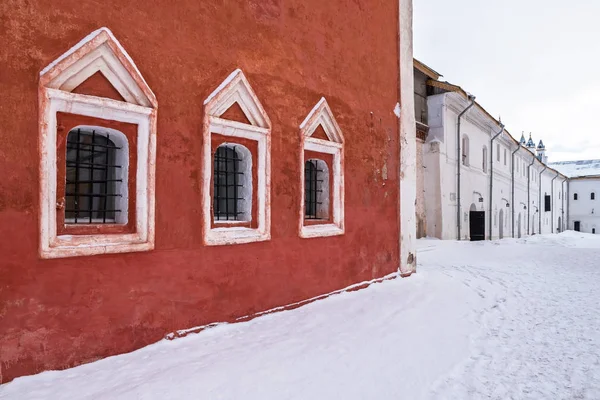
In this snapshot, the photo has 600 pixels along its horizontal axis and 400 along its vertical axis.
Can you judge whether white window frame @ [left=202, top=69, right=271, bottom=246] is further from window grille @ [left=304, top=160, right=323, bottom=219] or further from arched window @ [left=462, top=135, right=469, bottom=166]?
arched window @ [left=462, top=135, right=469, bottom=166]

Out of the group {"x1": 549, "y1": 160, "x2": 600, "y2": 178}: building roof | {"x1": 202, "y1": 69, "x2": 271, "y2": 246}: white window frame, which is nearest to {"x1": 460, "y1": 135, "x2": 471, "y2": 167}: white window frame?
{"x1": 202, "y1": 69, "x2": 271, "y2": 246}: white window frame

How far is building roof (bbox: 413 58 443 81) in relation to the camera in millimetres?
13638

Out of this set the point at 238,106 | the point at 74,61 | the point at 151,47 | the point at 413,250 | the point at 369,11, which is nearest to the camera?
the point at 74,61

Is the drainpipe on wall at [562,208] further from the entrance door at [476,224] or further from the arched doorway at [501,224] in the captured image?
the entrance door at [476,224]

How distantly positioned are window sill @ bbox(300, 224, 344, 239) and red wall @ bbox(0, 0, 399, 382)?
0.10 metres

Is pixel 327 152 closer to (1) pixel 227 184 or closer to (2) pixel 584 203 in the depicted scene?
(1) pixel 227 184

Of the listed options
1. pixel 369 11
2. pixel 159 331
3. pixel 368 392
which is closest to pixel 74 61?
pixel 159 331

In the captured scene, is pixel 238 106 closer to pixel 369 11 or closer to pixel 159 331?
pixel 159 331

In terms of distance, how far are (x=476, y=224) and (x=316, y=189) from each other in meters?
13.1

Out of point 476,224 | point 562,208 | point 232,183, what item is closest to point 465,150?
point 476,224

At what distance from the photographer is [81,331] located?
3.19 metres

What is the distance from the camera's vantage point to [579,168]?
47.6m

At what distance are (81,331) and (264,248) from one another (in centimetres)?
211

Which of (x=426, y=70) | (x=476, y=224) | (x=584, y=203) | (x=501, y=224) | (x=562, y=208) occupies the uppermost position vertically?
(x=426, y=70)
